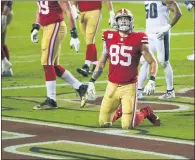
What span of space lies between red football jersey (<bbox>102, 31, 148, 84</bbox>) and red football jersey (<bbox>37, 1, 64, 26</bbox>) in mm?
2672

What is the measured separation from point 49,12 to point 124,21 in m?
3.90

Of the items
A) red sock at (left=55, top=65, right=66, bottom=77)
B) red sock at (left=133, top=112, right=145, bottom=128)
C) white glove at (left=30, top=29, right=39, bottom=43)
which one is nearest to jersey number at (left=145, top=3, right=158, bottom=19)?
red sock at (left=55, top=65, right=66, bottom=77)

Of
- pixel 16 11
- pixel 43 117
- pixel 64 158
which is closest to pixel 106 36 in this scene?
pixel 64 158

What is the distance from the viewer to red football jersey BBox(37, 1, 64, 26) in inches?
379

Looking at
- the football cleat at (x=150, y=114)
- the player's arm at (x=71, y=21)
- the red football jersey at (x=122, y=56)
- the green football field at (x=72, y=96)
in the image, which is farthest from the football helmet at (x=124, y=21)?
the football cleat at (x=150, y=114)

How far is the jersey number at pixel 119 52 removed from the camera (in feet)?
21.8

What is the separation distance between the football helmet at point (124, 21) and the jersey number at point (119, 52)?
0.49 metres

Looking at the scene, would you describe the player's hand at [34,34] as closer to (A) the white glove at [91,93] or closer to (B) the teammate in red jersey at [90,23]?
(A) the white glove at [91,93]

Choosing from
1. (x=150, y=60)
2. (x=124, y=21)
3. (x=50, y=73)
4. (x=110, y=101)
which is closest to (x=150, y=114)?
(x=150, y=60)

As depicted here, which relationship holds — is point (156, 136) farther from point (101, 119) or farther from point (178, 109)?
point (101, 119)

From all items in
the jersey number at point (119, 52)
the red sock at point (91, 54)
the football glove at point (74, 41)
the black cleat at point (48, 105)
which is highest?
the football glove at point (74, 41)

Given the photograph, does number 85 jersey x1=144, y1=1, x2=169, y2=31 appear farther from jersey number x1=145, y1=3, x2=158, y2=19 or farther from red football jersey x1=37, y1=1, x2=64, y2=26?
red football jersey x1=37, y1=1, x2=64, y2=26

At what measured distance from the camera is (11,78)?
568 inches

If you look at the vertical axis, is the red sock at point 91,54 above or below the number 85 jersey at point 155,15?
below
